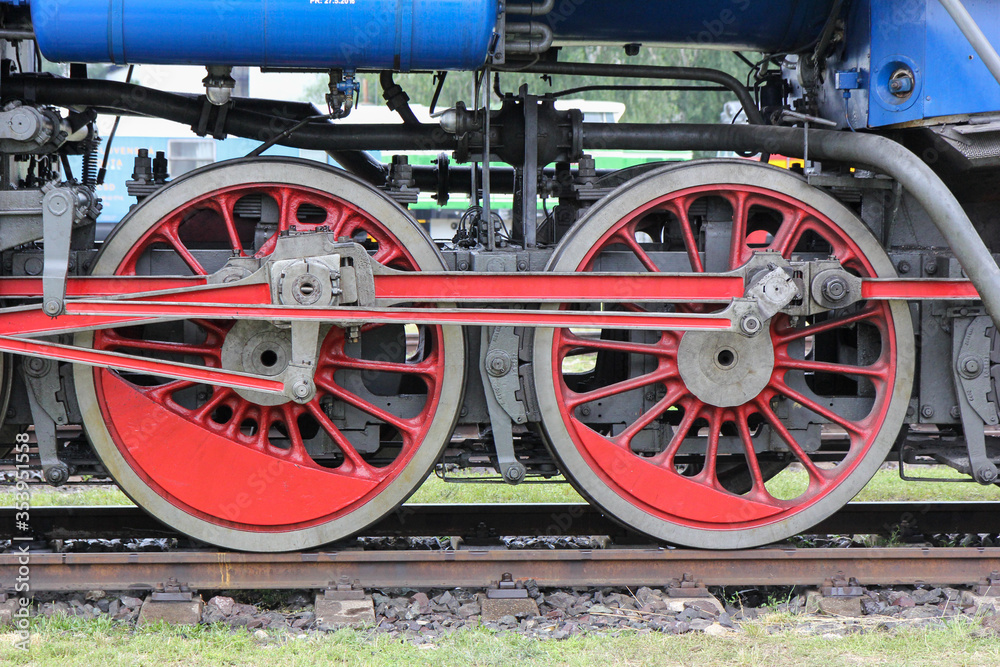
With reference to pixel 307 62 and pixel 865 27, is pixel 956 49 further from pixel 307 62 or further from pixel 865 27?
pixel 307 62

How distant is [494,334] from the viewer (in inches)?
159

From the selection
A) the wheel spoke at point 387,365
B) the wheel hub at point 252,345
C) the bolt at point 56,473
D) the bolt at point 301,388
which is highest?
the wheel hub at point 252,345

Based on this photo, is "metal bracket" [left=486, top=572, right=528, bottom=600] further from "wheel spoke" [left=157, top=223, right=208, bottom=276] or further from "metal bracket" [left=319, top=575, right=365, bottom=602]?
"wheel spoke" [left=157, top=223, right=208, bottom=276]

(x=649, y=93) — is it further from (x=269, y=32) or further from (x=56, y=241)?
(x=56, y=241)

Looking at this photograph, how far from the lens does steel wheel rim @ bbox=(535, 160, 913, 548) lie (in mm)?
3969

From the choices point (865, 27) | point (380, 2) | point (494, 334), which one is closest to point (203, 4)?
point (380, 2)

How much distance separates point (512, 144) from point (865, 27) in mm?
1618

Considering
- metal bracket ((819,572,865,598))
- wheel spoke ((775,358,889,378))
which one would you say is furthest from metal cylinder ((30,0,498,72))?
metal bracket ((819,572,865,598))

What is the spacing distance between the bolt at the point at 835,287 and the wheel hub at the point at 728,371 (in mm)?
331

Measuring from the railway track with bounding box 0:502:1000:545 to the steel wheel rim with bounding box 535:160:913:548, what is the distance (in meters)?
0.63

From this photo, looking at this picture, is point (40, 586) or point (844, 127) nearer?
point (40, 586)

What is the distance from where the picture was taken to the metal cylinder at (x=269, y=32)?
348 centimetres

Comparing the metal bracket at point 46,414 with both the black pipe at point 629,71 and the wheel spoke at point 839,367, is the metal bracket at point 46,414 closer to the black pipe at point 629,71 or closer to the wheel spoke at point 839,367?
the black pipe at point 629,71

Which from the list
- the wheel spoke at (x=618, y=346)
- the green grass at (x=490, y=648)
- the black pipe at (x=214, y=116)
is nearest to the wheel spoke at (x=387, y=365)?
the wheel spoke at (x=618, y=346)
